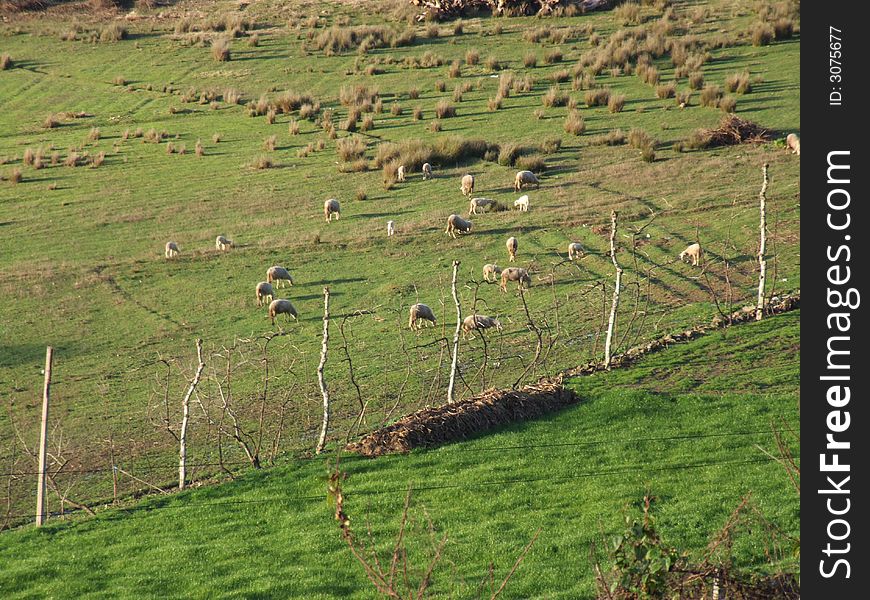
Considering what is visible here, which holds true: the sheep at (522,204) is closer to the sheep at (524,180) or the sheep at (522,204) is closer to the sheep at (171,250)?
the sheep at (524,180)

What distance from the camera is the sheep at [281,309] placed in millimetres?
25453

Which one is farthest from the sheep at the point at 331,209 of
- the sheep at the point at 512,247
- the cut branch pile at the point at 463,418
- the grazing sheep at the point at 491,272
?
the cut branch pile at the point at 463,418

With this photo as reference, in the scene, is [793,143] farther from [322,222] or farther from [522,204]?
[322,222]

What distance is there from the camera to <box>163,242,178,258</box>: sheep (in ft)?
101

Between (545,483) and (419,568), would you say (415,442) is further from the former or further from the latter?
(419,568)

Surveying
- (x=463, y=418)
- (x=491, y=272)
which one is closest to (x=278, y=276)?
(x=491, y=272)

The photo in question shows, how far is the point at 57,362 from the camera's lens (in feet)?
79.0

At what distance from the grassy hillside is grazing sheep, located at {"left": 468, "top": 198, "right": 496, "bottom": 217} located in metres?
1.01

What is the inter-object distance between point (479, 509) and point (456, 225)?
17.4 m

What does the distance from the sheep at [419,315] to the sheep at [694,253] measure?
7.03 metres

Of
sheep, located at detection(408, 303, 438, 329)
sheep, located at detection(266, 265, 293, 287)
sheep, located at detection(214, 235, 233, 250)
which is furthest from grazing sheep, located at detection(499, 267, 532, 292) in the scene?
sheep, located at detection(214, 235, 233, 250)

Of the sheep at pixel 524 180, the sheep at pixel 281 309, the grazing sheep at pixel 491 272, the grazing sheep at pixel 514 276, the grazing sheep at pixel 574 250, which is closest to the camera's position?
the sheep at pixel 281 309

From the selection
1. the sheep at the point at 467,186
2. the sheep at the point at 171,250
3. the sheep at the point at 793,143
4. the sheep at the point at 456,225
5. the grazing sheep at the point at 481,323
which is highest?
the sheep at the point at 793,143

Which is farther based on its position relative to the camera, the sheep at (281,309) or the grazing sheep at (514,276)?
the grazing sheep at (514,276)
